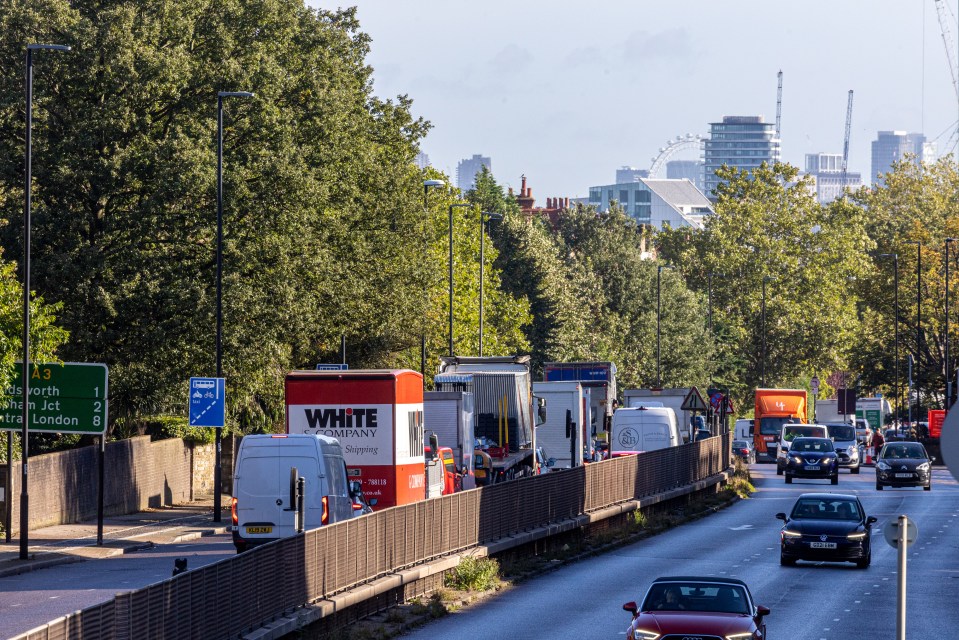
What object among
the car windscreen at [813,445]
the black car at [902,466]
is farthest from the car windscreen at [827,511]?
the car windscreen at [813,445]

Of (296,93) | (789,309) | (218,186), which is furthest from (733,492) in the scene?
(789,309)

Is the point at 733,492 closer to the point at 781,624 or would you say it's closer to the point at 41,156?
the point at 41,156

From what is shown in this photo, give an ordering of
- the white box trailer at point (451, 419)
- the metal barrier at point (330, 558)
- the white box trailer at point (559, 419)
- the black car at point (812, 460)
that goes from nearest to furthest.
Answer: the metal barrier at point (330, 558) < the white box trailer at point (451, 419) < the white box trailer at point (559, 419) < the black car at point (812, 460)

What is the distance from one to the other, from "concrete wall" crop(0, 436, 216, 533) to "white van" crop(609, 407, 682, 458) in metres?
12.9

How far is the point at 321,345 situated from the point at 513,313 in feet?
83.5

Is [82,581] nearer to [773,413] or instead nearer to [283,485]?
[283,485]

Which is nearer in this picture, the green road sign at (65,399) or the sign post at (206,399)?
the green road sign at (65,399)

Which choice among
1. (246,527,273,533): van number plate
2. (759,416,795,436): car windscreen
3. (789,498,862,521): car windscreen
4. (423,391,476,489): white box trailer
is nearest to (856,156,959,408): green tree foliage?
(759,416,795,436): car windscreen

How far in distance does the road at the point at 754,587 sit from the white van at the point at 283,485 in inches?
128

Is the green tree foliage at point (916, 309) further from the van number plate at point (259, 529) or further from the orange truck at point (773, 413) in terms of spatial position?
the van number plate at point (259, 529)

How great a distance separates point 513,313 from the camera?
77.9 m

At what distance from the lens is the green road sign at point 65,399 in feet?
108

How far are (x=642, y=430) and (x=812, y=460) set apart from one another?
861 centimetres

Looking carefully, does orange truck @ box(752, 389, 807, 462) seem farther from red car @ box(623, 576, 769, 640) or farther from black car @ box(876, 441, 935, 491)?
red car @ box(623, 576, 769, 640)
